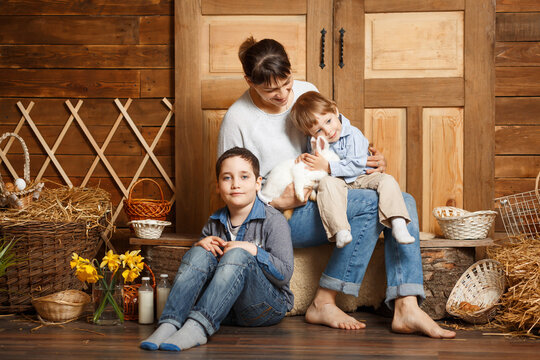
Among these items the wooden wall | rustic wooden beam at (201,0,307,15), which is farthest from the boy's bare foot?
rustic wooden beam at (201,0,307,15)

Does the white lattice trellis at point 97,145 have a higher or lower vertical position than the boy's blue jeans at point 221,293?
higher

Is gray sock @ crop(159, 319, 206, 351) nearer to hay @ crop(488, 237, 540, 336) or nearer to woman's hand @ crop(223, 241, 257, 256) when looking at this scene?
woman's hand @ crop(223, 241, 257, 256)

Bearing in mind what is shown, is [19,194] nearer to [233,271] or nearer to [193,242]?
[193,242]

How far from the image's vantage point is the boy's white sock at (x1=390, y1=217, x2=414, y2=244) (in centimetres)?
202

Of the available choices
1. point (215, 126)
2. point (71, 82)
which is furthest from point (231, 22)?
point (71, 82)

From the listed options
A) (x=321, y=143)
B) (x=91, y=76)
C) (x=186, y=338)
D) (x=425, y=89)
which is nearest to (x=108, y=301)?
(x=186, y=338)

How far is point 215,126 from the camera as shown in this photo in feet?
9.77

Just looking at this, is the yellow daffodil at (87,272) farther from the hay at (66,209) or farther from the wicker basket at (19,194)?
the wicker basket at (19,194)

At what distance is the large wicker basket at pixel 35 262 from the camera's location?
236cm

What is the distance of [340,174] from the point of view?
228 cm

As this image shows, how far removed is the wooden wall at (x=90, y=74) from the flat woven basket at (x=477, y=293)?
1582mm

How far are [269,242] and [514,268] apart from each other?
944 millimetres

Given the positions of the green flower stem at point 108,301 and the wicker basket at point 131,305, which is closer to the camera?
the green flower stem at point 108,301

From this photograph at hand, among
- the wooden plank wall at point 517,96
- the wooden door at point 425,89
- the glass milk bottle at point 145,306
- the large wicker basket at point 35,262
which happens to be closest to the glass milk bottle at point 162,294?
the glass milk bottle at point 145,306
